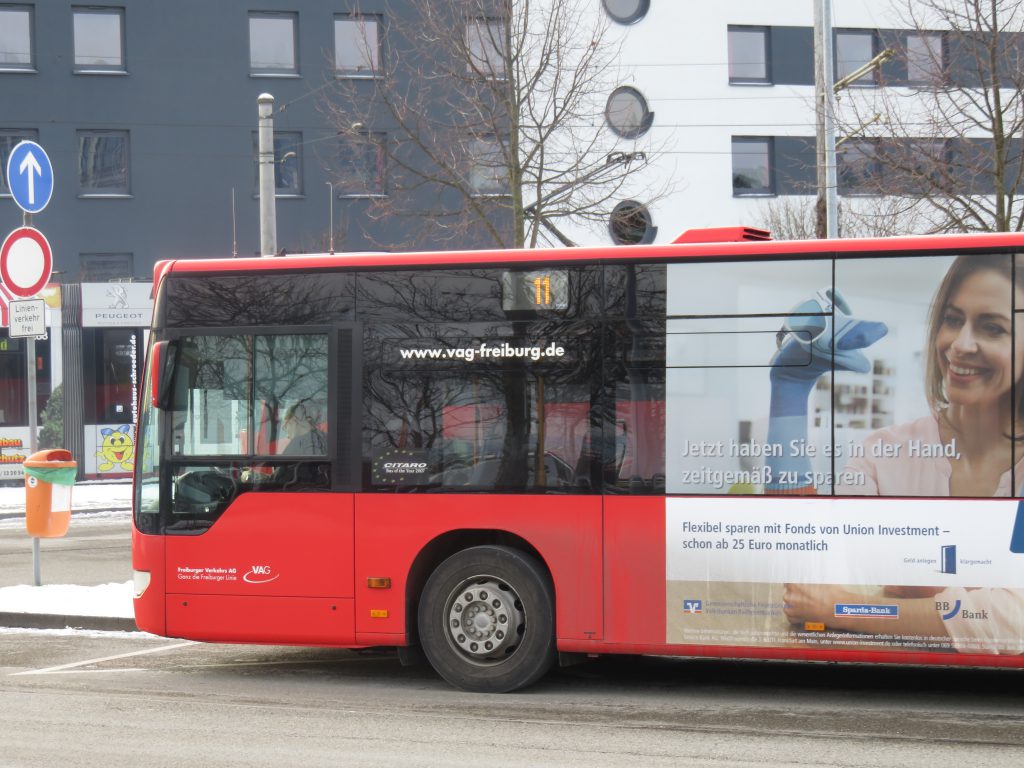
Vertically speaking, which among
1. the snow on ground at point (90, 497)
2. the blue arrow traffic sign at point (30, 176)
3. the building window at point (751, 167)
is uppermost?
the building window at point (751, 167)

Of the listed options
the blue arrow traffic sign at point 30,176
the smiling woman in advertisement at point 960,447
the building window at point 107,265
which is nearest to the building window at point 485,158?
the blue arrow traffic sign at point 30,176

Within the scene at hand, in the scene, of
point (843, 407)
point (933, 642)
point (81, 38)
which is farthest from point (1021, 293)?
point (81, 38)

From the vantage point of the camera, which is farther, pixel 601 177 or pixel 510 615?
pixel 601 177

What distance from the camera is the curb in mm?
11086

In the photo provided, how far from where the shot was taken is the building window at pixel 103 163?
34.8 m

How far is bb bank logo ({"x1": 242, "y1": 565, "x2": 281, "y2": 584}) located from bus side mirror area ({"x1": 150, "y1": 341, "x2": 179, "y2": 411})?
1.21 metres

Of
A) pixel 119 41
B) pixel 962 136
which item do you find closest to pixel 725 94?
pixel 119 41

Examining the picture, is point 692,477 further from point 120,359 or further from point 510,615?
point 120,359

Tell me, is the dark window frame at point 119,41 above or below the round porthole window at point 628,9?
below

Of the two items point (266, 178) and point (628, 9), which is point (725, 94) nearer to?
point (628, 9)

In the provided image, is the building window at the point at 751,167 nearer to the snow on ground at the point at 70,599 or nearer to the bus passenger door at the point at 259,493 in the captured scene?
the snow on ground at the point at 70,599

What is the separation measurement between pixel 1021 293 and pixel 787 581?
210 cm

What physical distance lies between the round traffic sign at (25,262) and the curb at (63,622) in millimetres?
3256

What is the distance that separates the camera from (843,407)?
25.8ft
